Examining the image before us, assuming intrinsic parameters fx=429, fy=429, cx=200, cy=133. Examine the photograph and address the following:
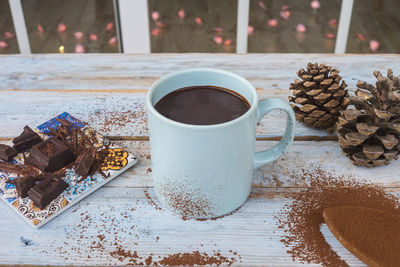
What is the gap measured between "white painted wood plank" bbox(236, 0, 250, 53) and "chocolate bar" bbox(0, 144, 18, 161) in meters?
1.48

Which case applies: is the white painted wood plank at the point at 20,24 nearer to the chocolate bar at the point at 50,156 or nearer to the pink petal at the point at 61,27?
the pink petal at the point at 61,27

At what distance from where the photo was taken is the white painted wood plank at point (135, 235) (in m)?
0.64

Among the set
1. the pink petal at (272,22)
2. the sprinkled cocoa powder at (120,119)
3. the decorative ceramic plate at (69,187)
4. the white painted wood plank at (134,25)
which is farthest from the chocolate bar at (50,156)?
the pink petal at (272,22)

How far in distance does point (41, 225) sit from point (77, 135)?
22cm

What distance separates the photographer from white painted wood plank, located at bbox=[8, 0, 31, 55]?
2.07 metres

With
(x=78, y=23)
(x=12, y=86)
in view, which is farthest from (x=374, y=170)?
(x=78, y=23)

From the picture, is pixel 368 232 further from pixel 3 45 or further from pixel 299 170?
pixel 3 45

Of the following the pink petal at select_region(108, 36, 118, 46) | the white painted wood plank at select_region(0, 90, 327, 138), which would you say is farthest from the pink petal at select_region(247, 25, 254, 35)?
the white painted wood plank at select_region(0, 90, 327, 138)

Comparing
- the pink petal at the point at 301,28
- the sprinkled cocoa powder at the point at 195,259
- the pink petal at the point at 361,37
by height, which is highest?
the sprinkled cocoa powder at the point at 195,259

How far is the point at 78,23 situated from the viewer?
2.43 meters

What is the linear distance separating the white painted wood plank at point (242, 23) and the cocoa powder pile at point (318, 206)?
140cm

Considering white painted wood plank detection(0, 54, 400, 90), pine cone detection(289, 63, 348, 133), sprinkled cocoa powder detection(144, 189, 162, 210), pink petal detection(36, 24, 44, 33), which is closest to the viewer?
sprinkled cocoa powder detection(144, 189, 162, 210)

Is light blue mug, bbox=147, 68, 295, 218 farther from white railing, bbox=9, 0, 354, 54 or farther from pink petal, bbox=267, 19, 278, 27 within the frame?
pink petal, bbox=267, 19, 278, 27

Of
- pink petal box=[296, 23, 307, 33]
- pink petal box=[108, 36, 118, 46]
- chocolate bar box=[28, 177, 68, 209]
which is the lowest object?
pink petal box=[108, 36, 118, 46]
